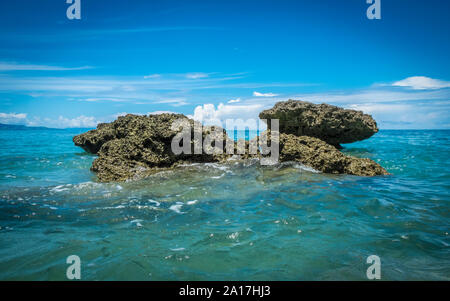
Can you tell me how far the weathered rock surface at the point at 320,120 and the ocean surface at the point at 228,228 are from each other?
7.44 meters

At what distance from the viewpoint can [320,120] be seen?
49.2ft

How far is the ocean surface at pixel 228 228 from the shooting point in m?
3.42

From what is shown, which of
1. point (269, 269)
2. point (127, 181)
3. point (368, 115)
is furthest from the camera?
point (368, 115)

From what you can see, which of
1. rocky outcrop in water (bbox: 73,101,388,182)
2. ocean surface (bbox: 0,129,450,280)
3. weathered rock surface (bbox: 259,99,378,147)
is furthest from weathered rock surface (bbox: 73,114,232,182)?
weathered rock surface (bbox: 259,99,378,147)

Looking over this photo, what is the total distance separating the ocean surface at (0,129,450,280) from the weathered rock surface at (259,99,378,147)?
24.4 feet

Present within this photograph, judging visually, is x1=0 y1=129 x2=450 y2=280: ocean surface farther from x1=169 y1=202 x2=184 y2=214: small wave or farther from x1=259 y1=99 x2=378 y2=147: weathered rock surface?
x1=259 y1=99 x2=378 y2=147: weathered rock surface

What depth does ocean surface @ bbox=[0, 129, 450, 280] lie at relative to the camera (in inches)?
135

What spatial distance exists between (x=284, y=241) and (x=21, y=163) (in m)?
13.2

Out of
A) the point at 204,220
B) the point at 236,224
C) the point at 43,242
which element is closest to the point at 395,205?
the point at 236,224

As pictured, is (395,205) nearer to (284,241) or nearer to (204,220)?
(284,241)
